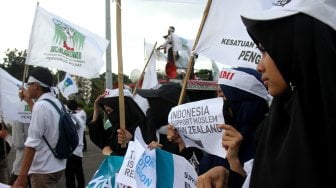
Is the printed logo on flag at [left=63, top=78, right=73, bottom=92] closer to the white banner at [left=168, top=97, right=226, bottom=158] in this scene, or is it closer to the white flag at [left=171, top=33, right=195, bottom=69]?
the white flag at [left=171, top=33, right=195, bottom=69]

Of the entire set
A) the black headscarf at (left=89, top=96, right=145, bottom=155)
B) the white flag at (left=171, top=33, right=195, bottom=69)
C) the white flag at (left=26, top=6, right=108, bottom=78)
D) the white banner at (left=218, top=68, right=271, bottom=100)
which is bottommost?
the black headscarf at (left=89, top=96, right=145, bottom=155)

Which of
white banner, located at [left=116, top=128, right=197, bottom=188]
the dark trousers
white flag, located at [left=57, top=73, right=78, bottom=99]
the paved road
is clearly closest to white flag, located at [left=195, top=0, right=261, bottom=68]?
white banner, located at [left=116, top=128, right=197, bottom=188]

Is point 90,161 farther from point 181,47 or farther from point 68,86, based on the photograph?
point 181,47

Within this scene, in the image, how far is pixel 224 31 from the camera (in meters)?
3.45

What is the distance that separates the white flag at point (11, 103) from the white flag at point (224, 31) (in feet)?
11.3

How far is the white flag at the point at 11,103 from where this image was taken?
6059 millimetres

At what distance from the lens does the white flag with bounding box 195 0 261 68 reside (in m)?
3.37

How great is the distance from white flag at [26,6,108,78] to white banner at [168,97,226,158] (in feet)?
9.55

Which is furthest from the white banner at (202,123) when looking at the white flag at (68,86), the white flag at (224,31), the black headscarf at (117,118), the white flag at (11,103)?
the white flag at (68,86)

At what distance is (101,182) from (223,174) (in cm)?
202

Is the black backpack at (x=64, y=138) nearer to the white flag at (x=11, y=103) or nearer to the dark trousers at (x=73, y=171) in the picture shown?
the white flag at (x=11, y=103)

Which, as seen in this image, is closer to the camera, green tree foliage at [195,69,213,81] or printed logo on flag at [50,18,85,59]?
printed logo on flag at [50,18,85,59]

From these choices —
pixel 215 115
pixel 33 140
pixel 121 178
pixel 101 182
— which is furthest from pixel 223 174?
pixel 33 140

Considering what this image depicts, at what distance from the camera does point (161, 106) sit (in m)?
4.03
